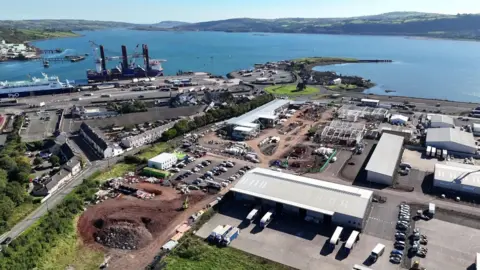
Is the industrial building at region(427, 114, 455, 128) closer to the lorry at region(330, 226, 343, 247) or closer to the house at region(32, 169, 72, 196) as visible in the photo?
the lorry at region(330, 226, 343, 247)

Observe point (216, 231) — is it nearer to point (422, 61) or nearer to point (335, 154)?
point (335, 154)

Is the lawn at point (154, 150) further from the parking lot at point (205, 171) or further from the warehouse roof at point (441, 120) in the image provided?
the warehouse roof at point (441, 120)

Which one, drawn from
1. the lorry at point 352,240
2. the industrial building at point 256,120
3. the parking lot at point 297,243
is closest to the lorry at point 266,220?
the parking lot at point 297,243

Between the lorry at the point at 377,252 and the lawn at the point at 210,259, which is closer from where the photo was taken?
the lawn at the point at 210,259

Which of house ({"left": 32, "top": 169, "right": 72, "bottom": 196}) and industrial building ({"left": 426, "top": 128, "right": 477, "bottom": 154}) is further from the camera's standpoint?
industrial building ({"left": 426, "top": 128, "right": 477, "bottom": 154})

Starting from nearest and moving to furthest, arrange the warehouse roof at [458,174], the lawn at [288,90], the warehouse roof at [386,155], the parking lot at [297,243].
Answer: the parking lot at [297,243], the warehouse roof at [458,174], the warehouse roof at [386,155], the lawn at [288,90]

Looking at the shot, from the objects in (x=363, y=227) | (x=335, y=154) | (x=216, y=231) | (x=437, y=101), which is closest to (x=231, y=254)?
(x=216, y=231)

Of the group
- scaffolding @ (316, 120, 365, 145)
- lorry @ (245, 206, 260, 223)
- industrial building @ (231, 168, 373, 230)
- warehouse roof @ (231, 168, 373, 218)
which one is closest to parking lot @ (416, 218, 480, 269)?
industrial building @ (231, 168, 373, 230)
